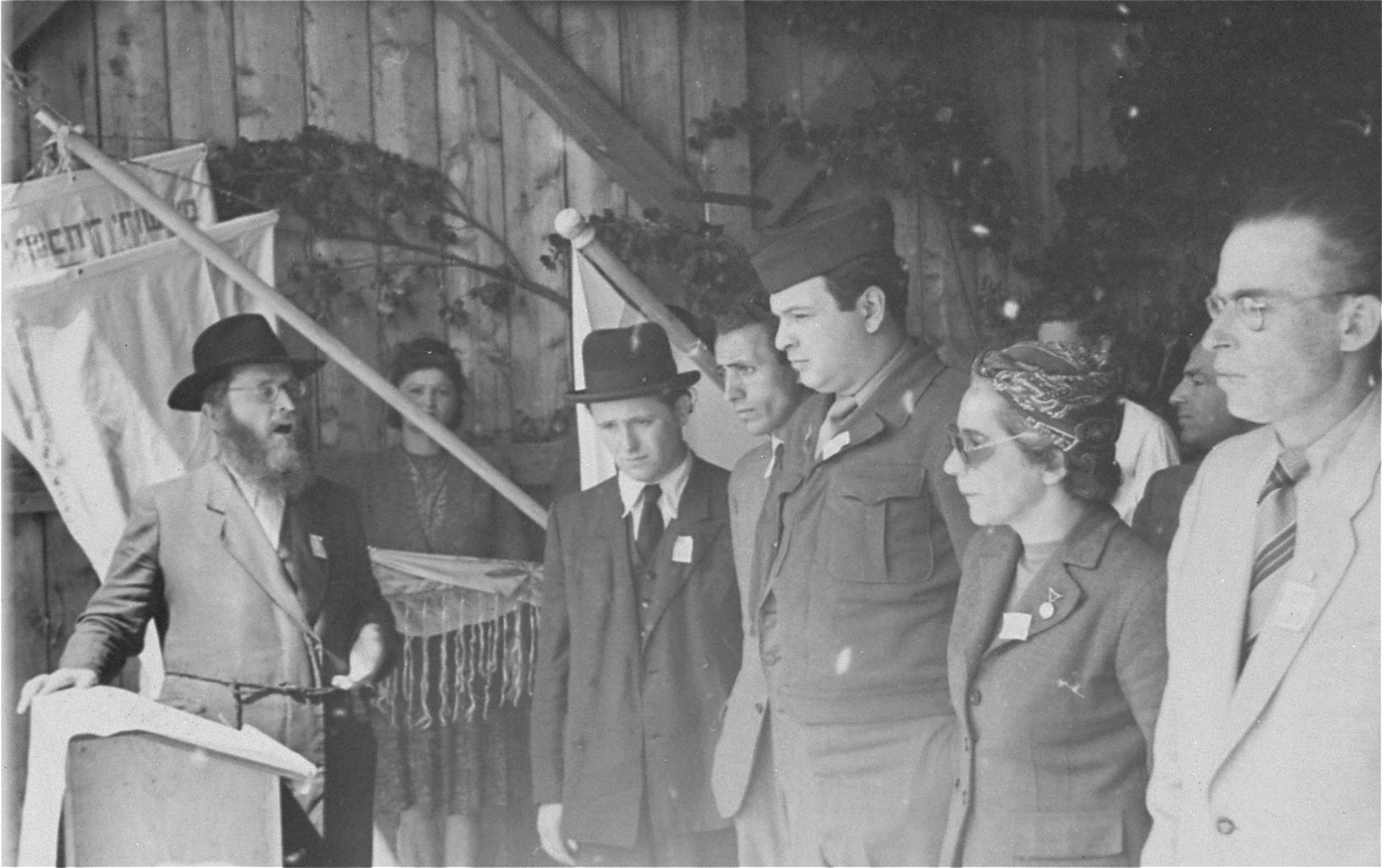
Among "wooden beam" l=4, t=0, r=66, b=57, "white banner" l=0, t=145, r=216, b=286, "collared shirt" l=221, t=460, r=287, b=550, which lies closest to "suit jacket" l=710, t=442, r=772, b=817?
"collared shirt" l=221, t=460, r=287, b=550

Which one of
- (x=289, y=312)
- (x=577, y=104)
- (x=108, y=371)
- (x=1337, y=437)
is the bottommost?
(x=1337, y=437)

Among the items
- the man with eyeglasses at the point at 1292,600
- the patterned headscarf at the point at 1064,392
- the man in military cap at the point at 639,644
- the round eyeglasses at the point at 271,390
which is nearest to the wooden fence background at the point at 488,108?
the round eyeglasses at the point at 271,390

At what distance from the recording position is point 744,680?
3803 millimetres

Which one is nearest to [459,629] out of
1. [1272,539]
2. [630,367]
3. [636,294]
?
[630,367]

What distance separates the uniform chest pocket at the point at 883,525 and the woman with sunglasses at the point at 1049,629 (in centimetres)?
14

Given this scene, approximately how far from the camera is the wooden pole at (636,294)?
4.12 metres

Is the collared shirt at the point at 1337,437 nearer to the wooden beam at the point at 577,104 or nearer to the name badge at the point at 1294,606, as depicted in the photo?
the name badge at the point at 1294,606

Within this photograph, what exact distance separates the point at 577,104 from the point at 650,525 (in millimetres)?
1275

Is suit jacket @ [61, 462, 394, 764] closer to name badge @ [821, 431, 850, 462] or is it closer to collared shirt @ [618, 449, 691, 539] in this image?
collared shirt @ [618, 449, 691, 539]

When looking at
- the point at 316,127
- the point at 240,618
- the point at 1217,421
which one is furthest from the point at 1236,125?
the point at 240,618

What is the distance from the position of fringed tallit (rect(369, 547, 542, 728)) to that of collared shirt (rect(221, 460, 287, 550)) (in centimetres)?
29

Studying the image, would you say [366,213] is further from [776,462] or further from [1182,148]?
[1182,148]

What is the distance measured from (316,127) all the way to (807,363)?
5.96ft

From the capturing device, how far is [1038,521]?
317 centimetres
